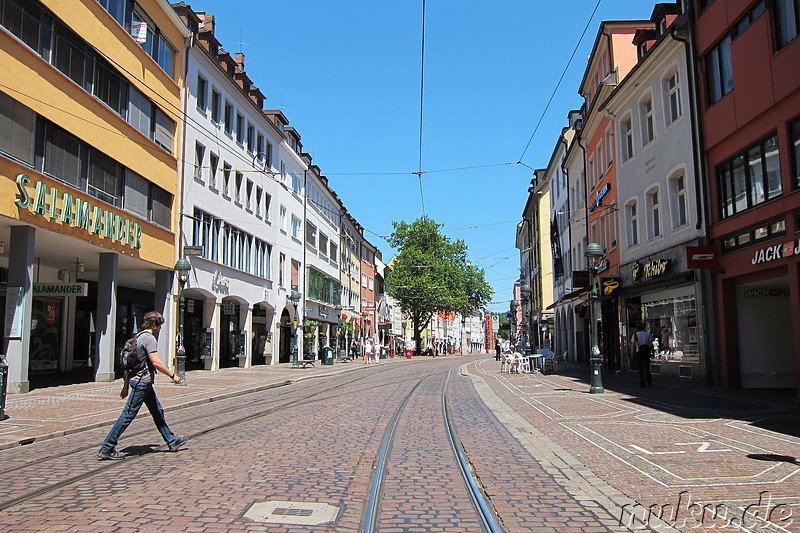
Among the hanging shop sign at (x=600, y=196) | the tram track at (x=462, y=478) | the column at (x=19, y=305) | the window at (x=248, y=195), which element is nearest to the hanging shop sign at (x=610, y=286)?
the hanging shop sign at (x=600, y=196)

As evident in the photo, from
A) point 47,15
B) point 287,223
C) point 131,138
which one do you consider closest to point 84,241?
point 131,138

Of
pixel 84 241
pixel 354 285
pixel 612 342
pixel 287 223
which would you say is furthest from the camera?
pixel 354 285

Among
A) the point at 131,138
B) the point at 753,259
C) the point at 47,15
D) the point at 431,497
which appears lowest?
the point at 431,497

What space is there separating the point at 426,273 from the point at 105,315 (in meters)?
51.8

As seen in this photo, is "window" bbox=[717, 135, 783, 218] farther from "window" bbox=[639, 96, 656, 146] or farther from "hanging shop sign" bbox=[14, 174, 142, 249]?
"hanging shop sign" bbox=[14, 174, 142, 249]

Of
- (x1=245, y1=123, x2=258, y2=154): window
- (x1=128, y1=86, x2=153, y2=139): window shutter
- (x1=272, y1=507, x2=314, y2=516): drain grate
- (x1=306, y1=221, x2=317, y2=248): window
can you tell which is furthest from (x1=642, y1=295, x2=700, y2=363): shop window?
(x1=306, y1=221, x2=317, y2=248): window

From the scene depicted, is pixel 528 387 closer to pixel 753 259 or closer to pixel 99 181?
Result: pixel 753 259

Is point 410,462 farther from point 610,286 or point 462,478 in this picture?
point 610,286

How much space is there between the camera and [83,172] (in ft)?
63.5

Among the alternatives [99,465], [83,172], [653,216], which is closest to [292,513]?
[99,465]

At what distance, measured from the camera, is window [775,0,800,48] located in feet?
43.6

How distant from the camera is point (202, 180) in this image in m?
28.4

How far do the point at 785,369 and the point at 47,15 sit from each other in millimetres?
20888

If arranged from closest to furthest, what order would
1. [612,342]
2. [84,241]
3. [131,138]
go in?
[84,241]
[131,138]
[612,342]
